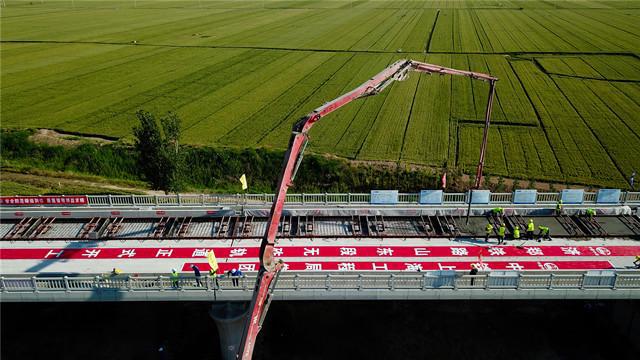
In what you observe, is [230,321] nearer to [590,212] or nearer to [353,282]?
[353,282]

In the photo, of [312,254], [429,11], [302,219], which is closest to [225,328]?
[312,254]

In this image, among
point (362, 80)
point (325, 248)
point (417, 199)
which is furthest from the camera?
point (362, 80)

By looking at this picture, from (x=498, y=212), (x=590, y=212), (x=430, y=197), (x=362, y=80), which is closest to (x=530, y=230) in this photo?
(x=498, y=212)

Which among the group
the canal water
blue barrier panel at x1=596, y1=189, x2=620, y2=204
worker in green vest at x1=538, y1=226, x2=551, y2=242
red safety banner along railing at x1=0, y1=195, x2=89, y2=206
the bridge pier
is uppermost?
red safety banner along railing at x1=0, y1=195, x2=89, y2=206

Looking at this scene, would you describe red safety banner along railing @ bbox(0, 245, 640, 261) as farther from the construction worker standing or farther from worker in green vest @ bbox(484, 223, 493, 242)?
the construction worker standing

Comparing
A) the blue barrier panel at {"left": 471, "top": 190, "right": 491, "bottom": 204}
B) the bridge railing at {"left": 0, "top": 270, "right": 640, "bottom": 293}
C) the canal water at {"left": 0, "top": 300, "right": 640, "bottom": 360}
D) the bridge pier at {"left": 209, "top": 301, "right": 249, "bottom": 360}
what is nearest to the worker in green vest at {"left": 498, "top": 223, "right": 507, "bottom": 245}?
the blue barrier panel at {"left": 471, "top": 190, "right": 491, "bottom": 204}

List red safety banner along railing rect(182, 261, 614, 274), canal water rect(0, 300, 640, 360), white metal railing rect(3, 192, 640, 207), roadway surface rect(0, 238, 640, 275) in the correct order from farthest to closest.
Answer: white metal railing rect(3, 192, 640, 207)
roadway surface rect(0, 238, 640, 275)
red safety banner along railing rect(182, 261, 614, 274)
canal water rect(0, 300, 640, 360)

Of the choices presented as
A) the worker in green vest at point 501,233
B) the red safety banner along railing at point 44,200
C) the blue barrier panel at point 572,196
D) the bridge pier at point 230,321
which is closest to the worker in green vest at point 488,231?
the worker in green vest at point 501,233

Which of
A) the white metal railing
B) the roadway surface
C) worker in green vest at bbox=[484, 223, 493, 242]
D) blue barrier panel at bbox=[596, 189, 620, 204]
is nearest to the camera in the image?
the roadway surface
